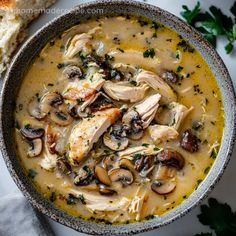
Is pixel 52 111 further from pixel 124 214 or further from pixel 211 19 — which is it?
pixel 211 19

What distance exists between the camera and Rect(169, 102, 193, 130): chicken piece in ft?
9.84

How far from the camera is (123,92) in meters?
3.02

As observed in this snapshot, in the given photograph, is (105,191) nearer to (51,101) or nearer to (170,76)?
(51,101)

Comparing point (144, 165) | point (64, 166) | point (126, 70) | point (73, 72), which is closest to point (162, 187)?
point (144, 165)

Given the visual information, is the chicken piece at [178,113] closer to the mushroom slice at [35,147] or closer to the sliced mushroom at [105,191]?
the sliced mushroom at [105,191]

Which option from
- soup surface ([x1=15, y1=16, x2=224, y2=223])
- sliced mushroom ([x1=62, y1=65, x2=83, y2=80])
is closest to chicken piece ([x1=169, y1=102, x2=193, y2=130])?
soup surface ([x1=15, y1=16, x2=224, y2=223])

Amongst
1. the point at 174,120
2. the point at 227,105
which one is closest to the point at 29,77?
the point at 174,120

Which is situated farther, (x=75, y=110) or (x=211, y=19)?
(x=211, y=19)

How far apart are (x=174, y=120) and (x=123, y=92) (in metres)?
0.28

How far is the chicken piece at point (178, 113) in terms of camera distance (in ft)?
9.84

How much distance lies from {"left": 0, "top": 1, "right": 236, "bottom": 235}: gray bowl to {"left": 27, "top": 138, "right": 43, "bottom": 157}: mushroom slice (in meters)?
0.09

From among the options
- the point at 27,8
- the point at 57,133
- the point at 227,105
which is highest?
the point at 27,8

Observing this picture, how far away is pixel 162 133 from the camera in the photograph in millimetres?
3008

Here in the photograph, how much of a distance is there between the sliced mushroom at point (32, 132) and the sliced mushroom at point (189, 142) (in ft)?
2.29
